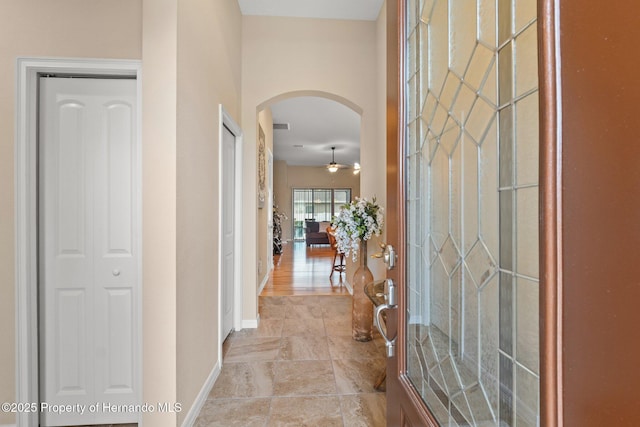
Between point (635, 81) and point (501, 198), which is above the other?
point (635, 81)

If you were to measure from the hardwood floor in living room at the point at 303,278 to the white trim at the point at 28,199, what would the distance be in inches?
113

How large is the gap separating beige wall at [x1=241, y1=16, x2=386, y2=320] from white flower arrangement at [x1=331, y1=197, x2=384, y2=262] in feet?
1.43

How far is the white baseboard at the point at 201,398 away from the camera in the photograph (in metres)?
1.75

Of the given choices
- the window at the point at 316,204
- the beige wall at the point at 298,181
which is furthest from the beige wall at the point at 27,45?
the window at the point at 316,204

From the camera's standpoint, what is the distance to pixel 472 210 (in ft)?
2.43

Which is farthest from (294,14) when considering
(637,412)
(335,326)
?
(637,412)

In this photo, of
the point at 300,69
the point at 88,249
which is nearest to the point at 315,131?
Result: the point at 300,69

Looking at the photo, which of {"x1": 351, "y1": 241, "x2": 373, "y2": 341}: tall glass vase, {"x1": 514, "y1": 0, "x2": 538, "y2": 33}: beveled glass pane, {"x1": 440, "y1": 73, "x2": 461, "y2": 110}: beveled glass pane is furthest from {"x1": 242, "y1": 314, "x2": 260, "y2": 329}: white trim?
{"x1": 514, "y1": 0, "x2": 538, "y2": 33}: beveled glass pane

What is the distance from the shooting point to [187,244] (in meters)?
1.75

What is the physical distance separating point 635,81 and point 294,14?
354 cm

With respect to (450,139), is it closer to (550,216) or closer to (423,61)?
(423,61)

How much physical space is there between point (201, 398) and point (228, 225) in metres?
1.50

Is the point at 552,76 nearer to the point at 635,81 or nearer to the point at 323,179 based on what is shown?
the point at 635,81

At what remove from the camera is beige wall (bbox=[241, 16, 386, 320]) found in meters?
3.23
